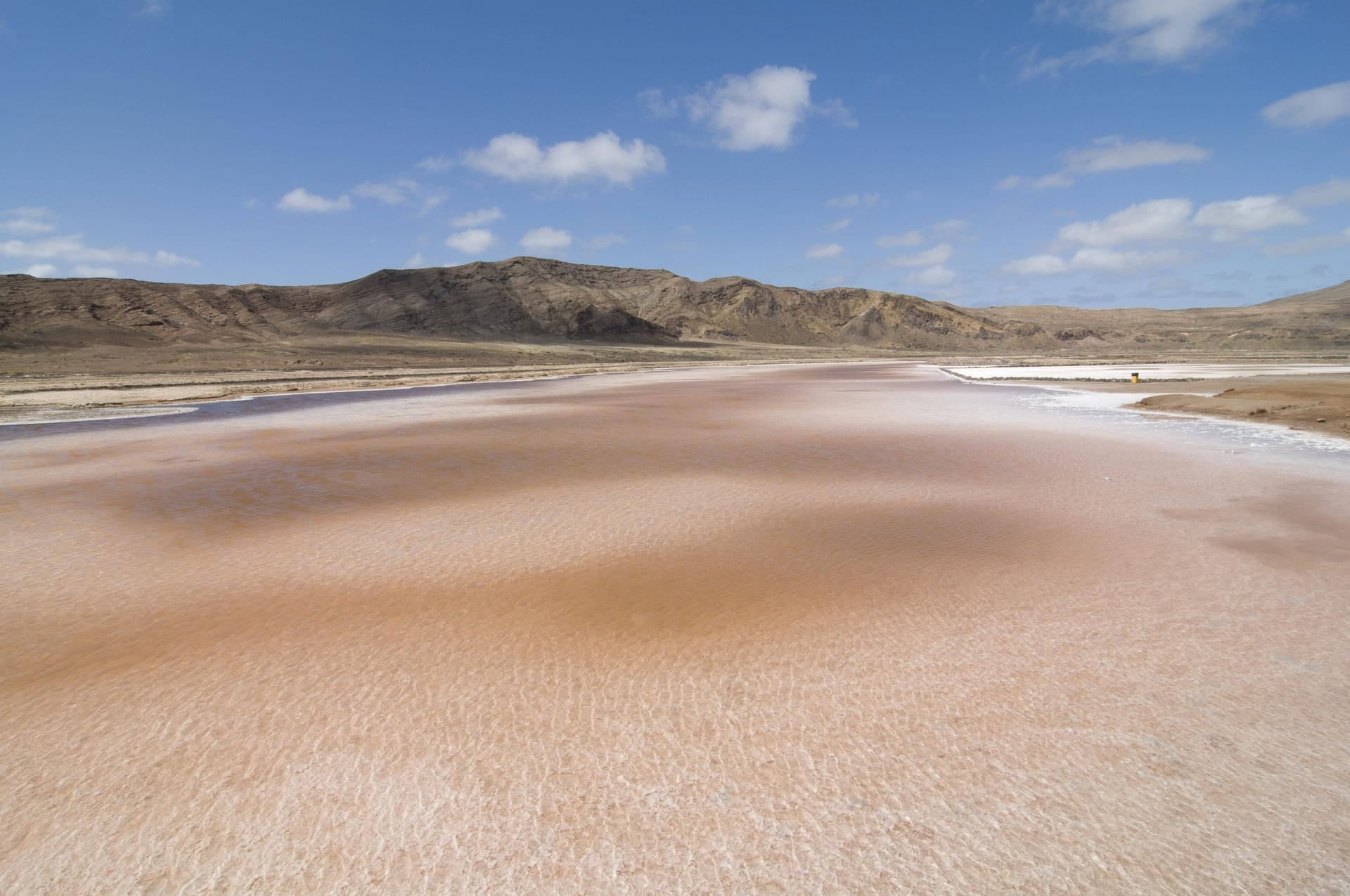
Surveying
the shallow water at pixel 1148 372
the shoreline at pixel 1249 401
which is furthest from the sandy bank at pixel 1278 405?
the shallow water at pixel 1148 372

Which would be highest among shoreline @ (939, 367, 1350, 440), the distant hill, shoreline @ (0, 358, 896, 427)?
the distant hill

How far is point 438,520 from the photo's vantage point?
329 inches

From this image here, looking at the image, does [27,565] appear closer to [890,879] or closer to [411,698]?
[411,698]

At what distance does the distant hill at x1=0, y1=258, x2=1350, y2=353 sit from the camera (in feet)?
232

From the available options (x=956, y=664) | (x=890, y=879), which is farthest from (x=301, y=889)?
(x=956, y=664)

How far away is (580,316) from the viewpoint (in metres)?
105

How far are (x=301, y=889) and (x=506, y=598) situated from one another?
3137 mm

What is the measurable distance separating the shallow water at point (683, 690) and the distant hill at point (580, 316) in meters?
63.8

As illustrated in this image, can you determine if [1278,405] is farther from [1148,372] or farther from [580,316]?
[580,316]

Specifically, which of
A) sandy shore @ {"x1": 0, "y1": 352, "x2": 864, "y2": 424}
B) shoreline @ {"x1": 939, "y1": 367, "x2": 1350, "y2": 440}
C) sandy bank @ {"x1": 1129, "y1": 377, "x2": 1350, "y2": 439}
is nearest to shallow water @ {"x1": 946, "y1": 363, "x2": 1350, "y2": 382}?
shoreline @ {"x1": 939, "y1": 367, "x2": 1350, "y2": 440}

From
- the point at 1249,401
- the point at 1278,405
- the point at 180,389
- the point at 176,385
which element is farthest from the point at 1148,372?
the point at 176,385

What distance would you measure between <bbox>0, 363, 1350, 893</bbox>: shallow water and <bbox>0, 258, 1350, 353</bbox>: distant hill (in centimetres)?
6383

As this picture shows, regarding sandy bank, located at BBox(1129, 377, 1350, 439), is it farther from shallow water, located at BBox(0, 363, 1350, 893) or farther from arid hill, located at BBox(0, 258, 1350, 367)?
arid hill, located at BBox(0, 258, 1350, 367)

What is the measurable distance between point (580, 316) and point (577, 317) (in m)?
0.62
